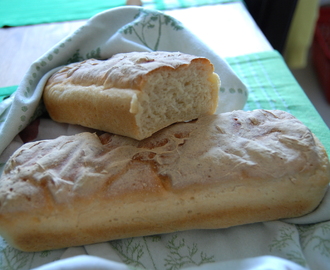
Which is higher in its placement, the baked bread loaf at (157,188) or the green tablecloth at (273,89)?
the baked bread loaf at (157,188)

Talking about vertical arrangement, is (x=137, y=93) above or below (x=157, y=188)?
→ above

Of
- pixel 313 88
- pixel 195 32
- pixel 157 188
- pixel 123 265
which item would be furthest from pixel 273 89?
pixel 313 88

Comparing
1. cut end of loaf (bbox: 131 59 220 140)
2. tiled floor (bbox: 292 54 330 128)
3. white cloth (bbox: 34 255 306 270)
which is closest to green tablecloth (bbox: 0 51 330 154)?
cut end of loaf (bbox: 131 59 220 140)

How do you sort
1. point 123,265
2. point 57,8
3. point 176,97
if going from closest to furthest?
1. point 123,265
2. point 176,97
3. point 57,8

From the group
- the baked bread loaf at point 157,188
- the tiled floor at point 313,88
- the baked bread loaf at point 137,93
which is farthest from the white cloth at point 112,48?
the tiled floor at point 313,88

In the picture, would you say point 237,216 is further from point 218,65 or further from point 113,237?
point 218,65

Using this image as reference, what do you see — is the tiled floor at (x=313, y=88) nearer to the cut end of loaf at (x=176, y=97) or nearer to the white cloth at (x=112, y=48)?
the white cloth at (x=112, y=48)

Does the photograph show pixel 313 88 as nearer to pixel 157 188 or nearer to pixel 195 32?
pixel 195 32
